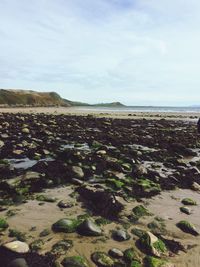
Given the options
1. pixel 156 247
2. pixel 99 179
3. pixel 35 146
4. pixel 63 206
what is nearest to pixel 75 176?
pixel 99 179

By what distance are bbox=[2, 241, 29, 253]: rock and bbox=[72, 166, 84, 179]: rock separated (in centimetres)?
410

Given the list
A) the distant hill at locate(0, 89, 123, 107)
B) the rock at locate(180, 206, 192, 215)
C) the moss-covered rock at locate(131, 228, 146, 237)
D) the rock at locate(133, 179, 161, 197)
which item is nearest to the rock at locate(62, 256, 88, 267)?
the moss-covered rock at locate(131, 228, 146, 237)

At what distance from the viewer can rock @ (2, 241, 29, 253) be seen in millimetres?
4566

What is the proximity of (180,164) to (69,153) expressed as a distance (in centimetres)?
375

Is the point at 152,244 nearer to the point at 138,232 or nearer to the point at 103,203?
the point at 138,232

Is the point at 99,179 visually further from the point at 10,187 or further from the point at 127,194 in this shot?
the point at 10,187

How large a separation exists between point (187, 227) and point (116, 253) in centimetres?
164

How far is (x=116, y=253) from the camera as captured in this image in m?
4.75

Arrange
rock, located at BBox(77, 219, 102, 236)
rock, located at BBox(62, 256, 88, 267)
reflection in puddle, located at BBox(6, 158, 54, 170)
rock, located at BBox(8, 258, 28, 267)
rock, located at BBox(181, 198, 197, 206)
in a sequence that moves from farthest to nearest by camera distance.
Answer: reflection in puddle, located at BBox(6, 158, 54, 170)
rock, located at BBox(181, 198, 197, 206)
rock, located at BBox(77, 219, 102, 236)
rock, located at BBox(62, 256, 88, 267)
rock, located at BBox(8, 258, 28, 267)

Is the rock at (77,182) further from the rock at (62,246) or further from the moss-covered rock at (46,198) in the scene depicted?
the rock at (62,246)

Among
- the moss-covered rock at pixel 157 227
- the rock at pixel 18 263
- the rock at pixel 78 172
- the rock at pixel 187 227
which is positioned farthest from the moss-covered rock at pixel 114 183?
the rock at pixel 18 263

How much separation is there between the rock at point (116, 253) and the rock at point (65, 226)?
861 mm

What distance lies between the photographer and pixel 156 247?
4973 mm

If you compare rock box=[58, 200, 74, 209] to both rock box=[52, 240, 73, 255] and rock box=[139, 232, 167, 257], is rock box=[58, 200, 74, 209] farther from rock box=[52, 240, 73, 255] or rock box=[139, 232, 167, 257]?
rock box=[139, 232, 167, 257]
